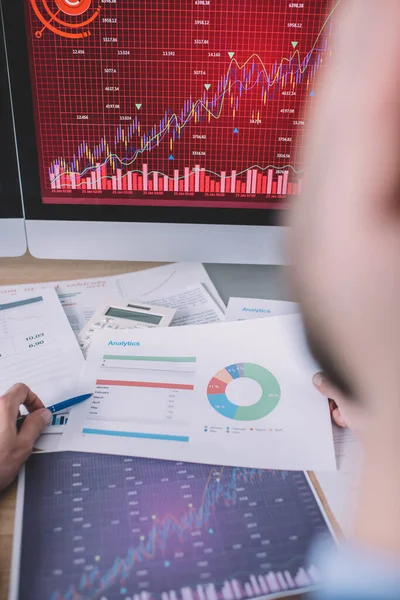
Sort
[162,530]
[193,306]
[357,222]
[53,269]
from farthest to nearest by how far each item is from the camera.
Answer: [53,269], [193,306], [162,530], [357,222]

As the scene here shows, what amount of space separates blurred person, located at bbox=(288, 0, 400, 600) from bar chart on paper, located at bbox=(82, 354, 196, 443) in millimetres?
383

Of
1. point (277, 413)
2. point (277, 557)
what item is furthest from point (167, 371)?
point (277, 557)

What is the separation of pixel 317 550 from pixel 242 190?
1.73 ft

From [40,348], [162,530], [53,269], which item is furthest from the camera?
[53,269]

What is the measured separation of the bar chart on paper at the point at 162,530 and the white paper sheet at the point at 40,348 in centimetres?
12

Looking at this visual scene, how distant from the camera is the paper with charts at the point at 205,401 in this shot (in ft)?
1.90

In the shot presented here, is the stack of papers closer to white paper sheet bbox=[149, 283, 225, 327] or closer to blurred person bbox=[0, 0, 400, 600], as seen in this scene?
white paper sheet bbox=[149, 283, 225, 327]

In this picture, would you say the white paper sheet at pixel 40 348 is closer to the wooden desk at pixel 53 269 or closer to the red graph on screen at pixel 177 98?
the wooden desk at pixel 53 269

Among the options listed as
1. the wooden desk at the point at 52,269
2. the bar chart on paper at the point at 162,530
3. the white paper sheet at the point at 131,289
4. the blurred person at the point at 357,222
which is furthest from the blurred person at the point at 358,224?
the wooden desk at the point at 52,269

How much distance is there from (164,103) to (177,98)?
19 mm

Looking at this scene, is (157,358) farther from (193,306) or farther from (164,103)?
(164,103)

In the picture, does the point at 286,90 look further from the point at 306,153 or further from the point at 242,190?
the point at 306,153

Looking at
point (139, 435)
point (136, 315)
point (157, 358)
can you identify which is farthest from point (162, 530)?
point (136, 315)

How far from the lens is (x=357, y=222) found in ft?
0.71
